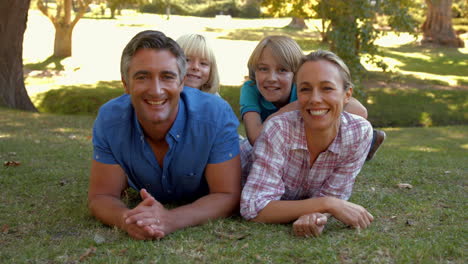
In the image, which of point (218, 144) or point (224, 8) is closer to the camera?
point (218, 144)

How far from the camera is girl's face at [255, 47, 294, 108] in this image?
185 inches

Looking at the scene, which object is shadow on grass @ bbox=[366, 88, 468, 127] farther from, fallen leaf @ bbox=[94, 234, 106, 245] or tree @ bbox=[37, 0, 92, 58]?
tree @ bbox=[37, 0, 92, 58]

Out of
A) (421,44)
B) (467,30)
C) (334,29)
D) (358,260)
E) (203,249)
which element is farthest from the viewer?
(467,30)

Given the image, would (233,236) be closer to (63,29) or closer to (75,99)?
(75,99)

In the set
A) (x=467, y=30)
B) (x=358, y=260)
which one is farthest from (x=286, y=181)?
(x=467, y=30)

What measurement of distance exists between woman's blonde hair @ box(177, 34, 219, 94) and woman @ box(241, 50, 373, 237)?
1.56 metres

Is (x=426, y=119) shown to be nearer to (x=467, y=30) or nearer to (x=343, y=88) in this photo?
(x=343, y=88)

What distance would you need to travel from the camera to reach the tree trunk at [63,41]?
23.8m

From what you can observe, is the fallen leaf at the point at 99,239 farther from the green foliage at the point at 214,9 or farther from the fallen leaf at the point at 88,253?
the green foliage at the point at 214,9

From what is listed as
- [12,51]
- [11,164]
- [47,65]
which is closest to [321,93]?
[11,164]

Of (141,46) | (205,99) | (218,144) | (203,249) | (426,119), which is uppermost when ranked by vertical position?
(141,46)

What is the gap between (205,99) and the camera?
3.93m

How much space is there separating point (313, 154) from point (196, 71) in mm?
1727

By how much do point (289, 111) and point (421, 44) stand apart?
2758 cm
